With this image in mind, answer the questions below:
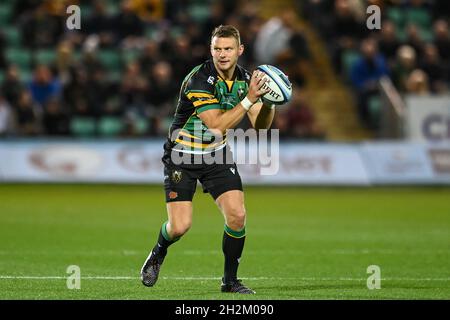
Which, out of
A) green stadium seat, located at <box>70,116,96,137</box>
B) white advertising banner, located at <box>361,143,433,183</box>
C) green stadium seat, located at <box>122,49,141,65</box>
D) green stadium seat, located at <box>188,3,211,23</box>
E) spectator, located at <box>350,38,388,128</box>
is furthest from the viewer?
green stadium seat, located at <box>188,3,211,23</box>

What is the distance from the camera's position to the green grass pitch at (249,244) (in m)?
9.53

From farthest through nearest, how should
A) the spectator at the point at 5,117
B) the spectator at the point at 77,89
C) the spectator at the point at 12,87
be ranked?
the spectator at the point at 77,89, the spectator at the point at 12,87, the spectator at the point at 5,117

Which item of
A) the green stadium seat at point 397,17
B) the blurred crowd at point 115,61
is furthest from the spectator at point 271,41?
the green stadium seat at point 397,17

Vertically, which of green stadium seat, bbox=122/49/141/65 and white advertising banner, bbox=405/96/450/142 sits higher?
green stadium seat, bbox=122/49/141/65

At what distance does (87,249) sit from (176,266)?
188cm

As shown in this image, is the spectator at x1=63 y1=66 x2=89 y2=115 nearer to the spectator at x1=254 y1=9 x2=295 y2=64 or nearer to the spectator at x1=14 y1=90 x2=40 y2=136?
the spectator at x1=14 y1=90 x2=40 y2=136

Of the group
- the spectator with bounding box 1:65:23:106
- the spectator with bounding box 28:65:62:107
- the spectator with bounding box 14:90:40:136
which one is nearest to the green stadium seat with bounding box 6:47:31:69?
the spectator with bounding box 28:65:62:107

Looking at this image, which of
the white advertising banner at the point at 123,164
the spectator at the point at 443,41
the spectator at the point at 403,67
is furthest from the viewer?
the spectator at the point at 443,41

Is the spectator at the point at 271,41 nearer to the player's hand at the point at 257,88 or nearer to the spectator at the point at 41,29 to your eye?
the spectator at the point at 41,29

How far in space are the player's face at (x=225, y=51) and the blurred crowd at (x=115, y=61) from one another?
44.4ft

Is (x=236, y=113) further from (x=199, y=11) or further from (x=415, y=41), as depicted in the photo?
(x=199, y=11)

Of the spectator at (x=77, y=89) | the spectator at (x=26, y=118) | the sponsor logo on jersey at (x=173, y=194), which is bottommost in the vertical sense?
the sponsor logo on jersey at (x=173, y=194)

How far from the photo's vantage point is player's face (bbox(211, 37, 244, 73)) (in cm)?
901
